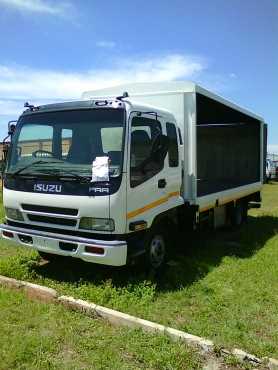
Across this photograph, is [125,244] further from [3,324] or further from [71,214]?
[3,324]

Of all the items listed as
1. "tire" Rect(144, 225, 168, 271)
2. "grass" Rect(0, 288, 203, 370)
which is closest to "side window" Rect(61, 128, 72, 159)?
"tire" Rect(144, 225, 168, 271)

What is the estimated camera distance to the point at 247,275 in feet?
23.5

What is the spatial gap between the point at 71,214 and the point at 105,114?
4.36 feet

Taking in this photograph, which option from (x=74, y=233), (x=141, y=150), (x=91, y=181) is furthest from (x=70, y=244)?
(x=141, y=150)

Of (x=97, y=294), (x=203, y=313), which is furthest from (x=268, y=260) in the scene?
(x=97, y=294)

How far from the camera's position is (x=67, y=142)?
6.41 metres

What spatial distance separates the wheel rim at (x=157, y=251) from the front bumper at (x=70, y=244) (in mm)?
983

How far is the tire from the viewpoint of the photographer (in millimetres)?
6633

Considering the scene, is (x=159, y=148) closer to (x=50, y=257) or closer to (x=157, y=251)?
(x=157, y=251)

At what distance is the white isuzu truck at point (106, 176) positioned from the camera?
5.85m

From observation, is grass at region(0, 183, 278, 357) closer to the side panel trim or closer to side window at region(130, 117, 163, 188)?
the side panel trim

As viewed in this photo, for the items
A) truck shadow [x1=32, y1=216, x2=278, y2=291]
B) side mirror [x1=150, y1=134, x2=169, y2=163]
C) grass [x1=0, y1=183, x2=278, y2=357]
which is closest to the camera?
grass [x1=0, y1=183, x2=278, y2=357]

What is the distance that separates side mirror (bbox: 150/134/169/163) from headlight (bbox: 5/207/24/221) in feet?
6.38

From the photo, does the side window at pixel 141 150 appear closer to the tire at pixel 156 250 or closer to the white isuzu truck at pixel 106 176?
the white isuzu truck at pixel 106 176
